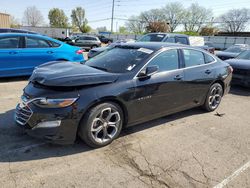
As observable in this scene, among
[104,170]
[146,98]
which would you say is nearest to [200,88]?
[146,98]

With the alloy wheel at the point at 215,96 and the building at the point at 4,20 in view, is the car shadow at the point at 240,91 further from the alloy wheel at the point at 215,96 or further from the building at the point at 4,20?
the building at the point at 4,20

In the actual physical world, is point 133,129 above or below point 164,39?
below

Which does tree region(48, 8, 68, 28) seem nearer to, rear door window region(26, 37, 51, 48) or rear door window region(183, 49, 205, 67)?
rear door window region(26, 37, 51, 48)

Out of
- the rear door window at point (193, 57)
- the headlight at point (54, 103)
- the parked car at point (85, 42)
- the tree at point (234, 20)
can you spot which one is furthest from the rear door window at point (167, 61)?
the tree at point (234, 20)

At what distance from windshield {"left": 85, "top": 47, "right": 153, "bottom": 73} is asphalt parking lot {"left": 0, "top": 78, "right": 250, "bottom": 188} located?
1124 mm

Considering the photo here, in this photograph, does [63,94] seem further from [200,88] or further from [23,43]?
[23,43]

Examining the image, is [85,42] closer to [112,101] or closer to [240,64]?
[240,64]

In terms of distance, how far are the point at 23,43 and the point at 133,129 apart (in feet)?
15.5

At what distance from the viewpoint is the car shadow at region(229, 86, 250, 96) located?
7480mm

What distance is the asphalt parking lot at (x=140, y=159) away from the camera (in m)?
2.80

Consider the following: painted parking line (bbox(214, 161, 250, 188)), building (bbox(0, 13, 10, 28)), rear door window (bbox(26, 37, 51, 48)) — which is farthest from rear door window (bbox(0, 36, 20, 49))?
building (bbox(0, 13, 10, 28))

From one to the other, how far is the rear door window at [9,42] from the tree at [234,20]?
72947 millimetres

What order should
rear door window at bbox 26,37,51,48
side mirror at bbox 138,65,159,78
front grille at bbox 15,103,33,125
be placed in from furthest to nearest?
1. rear door window at bbox 26,37,51,48
2. side mirror at bbox 138,65,159,78
3. front grille at bbox 15,103,33,125

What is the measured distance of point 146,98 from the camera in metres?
3.86
